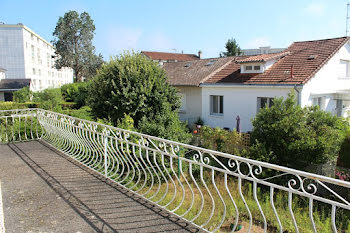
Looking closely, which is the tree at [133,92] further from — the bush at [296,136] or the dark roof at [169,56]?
the dark roof at [169,56]

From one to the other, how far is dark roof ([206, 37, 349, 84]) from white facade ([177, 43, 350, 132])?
0.34 metres

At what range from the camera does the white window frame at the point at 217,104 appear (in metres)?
16.9

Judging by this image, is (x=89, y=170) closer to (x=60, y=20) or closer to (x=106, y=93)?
(x=106, y=93)

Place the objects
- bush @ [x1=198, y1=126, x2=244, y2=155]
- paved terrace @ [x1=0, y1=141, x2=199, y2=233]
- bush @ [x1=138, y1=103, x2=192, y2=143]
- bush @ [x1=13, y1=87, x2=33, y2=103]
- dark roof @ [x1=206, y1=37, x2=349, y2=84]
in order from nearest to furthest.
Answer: paved terrace @ [x1=0, y1=141, x2=199, y2=233] → bush @ [x1=138, y1=103, x2=192, y2=143] → bush @ [x1=198, y1=126, x2=244, y2=155] → dark roof @ [x1=206, y1=37, x2=349, y2=84] → bush @ [x1=13, y1=87, x2=33, y2=103]

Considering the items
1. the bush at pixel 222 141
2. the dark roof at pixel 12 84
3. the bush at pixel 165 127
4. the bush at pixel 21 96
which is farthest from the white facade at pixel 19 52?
the bush at pixel 165 127

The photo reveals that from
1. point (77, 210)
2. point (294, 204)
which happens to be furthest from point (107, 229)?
point (294, 204)

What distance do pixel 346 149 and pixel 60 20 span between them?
1650 inches

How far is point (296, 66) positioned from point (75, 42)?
3599 centimetres

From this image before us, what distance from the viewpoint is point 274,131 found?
9.64m

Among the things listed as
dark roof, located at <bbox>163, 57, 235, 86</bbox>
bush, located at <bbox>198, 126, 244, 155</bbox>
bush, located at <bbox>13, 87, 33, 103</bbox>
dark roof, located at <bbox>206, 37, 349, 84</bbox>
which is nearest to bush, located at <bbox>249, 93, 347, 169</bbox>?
bush, located at <bbox>198, 126, 244, 155</bbox>

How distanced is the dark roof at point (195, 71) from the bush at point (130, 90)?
761 cm

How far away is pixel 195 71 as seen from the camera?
64.8 feet

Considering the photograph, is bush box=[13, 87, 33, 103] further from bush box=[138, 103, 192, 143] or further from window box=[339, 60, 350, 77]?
window box=[339, 60, 350, 77]

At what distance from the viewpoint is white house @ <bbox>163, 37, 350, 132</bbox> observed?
13492 millimetres
